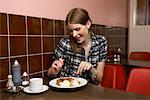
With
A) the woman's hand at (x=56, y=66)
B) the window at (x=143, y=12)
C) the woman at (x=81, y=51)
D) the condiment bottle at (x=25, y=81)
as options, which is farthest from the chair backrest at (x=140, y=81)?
the window at (x=143, y=12)

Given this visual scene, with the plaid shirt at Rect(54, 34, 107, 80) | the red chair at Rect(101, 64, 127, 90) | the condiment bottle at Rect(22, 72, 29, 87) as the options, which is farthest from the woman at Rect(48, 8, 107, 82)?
the red chair at Rect(101, 64, 127, 90)

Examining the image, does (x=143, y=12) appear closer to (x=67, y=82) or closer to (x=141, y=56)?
(x=141, y=56)

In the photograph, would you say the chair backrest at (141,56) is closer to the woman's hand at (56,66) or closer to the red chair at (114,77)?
the red chair at (114,77)

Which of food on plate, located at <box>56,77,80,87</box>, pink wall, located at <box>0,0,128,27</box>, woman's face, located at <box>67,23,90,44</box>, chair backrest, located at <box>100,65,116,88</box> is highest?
pink wall, located at <box>0,0,128,27</box>

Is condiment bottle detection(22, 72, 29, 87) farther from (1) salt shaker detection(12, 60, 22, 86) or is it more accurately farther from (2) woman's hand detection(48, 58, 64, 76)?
(2) woman's hand detection(48, 58, 64, 76)

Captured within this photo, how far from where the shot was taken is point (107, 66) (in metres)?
1.75

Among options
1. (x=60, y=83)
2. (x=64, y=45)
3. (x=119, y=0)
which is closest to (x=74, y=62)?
(x=64, y=45)

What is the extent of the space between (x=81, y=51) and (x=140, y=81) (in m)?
0.45

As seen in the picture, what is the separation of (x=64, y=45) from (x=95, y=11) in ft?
2.84

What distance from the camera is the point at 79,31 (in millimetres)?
1360

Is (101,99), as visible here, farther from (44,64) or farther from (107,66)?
(107,66)

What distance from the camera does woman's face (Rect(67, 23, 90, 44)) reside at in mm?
1347

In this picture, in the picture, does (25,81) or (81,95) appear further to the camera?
(25,81)

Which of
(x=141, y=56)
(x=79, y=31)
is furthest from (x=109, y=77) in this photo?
(x=141, y=56)
